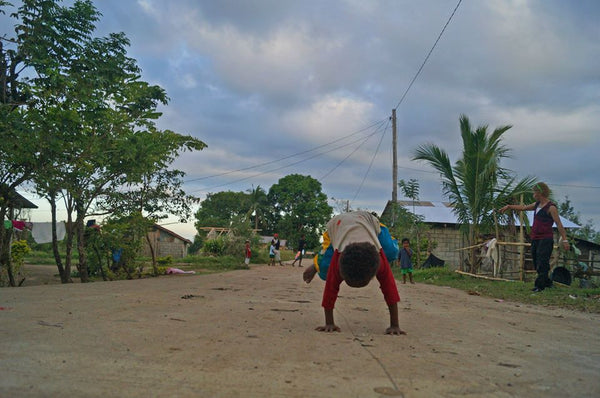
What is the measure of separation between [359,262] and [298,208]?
2154 inches

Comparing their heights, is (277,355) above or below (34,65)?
below

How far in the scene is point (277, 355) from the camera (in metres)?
3.10

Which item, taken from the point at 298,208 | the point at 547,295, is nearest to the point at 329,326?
the point at 547,295

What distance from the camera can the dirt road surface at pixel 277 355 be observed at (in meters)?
2.37

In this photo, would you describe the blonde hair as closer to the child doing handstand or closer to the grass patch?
the grass patch

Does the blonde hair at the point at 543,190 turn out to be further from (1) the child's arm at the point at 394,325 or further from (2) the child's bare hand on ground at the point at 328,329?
(2) the child's bare hand on ground at the point at 328,329

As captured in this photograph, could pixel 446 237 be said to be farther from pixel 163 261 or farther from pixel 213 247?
pixel 213 247

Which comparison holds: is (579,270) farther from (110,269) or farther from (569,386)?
(110,269)

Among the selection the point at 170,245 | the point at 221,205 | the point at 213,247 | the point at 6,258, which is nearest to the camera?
the point at 6,258

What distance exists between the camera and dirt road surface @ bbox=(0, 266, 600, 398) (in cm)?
237

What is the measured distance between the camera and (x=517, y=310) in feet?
22.0

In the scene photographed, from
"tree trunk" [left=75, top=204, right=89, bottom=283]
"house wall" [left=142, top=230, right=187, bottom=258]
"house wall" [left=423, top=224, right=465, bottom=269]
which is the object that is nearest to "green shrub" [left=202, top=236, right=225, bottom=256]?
"house wall" [left=142, top=230, right=187, bottom=258]

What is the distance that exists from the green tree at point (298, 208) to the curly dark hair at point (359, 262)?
174 feet

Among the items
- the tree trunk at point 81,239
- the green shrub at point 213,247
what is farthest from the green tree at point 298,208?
the tree trunk at point 81,239
